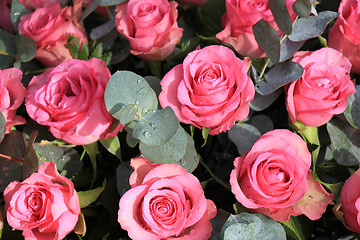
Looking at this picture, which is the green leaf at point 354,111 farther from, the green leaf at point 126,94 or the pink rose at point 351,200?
the green leaf at point 126,94

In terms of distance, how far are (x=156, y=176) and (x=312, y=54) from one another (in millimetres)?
268

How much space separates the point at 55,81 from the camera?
0.51 meters

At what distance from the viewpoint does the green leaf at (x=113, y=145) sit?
54cm

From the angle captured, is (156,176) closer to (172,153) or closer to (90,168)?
(172,153)

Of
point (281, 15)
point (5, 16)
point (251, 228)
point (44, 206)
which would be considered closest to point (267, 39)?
point (281, 15)

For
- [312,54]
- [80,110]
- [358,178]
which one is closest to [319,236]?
[358,178]

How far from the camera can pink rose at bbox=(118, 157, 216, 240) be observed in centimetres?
46

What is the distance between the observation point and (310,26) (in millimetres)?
561

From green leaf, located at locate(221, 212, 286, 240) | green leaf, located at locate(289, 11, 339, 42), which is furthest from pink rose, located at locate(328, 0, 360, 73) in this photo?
green leaf, located at locate(221, 212, 286, 240)

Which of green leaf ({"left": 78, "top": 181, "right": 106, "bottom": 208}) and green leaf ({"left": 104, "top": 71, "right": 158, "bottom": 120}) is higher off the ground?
green leaf ({"left": 104, "top": 71, "right": 158, "bottom": 120})

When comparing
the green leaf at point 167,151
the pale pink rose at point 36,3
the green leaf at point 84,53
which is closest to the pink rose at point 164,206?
the green leaf at point 167,151

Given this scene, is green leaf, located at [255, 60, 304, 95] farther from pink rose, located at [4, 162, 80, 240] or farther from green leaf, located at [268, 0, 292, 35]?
pink rose, located at [4, 162, 80, 240]

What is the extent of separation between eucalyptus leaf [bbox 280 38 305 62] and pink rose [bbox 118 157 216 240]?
22 centimetres

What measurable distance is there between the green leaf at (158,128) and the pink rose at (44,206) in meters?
0.11
